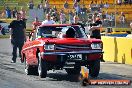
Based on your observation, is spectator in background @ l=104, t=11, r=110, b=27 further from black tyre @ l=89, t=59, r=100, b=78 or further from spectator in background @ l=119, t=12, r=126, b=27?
black tyre @ l=89, t=59, r=100, b=78

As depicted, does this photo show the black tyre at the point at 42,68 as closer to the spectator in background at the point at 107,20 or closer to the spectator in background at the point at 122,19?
the spectator in background at the point at 107,20

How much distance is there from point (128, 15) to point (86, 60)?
27.9m

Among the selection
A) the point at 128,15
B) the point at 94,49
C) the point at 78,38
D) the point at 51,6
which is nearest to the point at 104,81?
the point at 94,49

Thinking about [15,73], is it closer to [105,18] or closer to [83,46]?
[83,46]

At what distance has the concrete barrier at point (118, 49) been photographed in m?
18.2

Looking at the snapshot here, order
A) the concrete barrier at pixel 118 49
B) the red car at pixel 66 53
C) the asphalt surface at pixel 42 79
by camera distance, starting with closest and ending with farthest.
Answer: the asphalt surface at pixel 42 79 < the red car at pixel 66 53 < the concrete barrier at pixel 118 49

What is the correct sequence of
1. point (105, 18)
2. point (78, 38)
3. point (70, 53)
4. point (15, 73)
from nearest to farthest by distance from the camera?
point (70, 53) → point (78, 38) → point (15, 73) → point (105, 18)

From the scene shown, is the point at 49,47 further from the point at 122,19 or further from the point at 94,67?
the point at 122,19

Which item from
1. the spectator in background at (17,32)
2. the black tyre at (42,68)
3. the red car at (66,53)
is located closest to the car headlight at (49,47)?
the red car at (66,53)


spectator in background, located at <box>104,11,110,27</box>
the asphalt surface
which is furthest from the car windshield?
spectator in background, located at <box>104,11,110,27</box>

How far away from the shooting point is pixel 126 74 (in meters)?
14.4

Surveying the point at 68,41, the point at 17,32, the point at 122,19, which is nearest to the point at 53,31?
the point at 68,41

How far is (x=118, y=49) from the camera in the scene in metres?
19.2

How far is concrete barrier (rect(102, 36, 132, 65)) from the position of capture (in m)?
18.2
